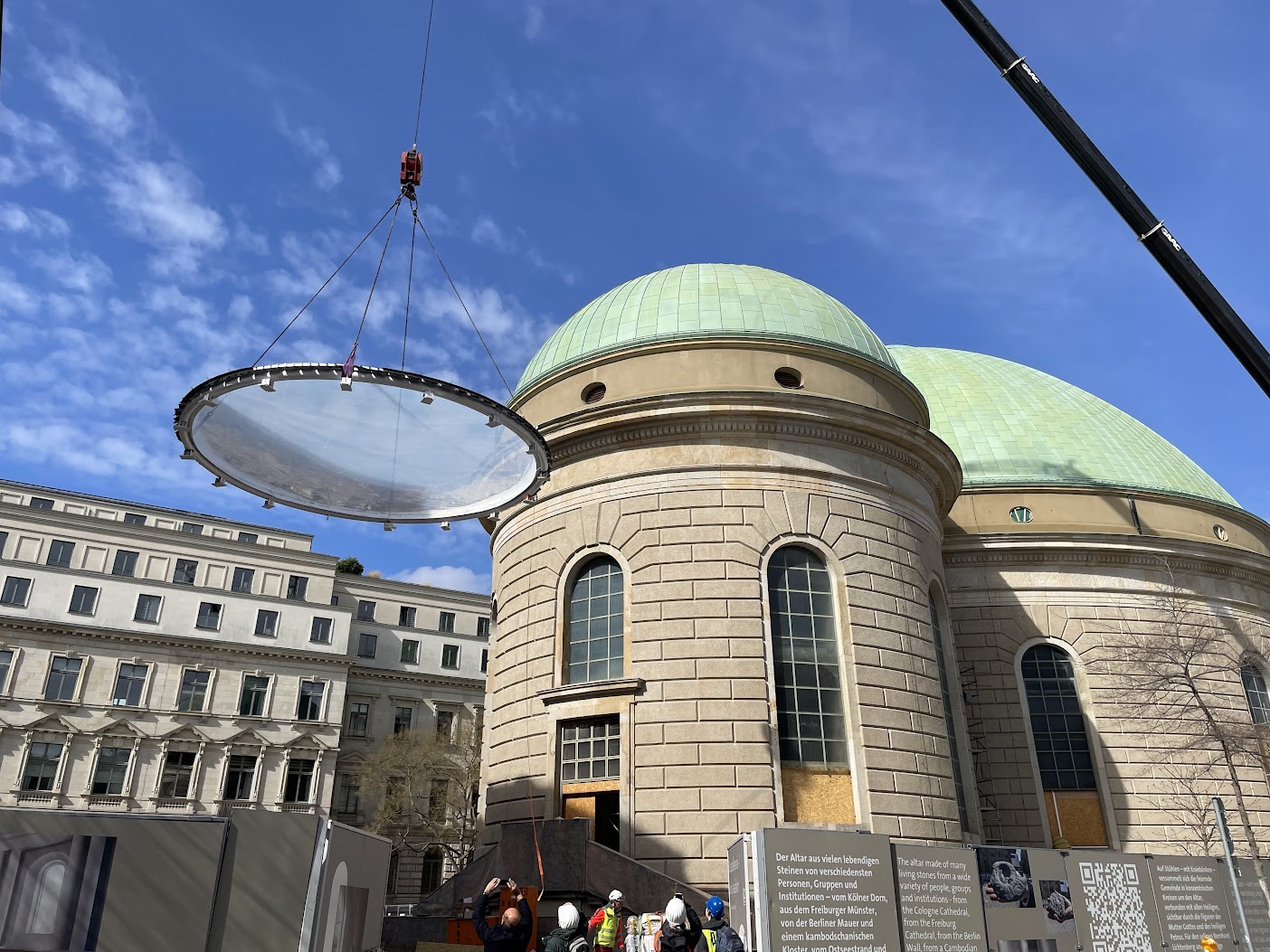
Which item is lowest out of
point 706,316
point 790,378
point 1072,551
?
point 1072,551

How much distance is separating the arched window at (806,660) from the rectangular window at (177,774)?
4429 cm

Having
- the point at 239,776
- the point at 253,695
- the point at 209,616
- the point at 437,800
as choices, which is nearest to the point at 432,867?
the point at 437,800

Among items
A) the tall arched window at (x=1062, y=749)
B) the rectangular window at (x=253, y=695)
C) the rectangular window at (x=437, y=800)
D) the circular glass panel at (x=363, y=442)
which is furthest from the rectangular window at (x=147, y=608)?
the tall arched window at (x=1062, y=749)

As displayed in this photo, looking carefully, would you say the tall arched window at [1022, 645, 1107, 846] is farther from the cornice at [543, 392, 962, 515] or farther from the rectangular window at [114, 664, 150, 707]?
the rectangular window at [114, 664, 150, 707]

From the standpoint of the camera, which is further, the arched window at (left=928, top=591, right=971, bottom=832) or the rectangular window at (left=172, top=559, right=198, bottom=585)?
the rectangular window at (left=172, top=559, right=198, bottom=585)

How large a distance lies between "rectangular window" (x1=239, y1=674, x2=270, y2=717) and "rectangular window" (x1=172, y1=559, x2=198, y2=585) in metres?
7.14

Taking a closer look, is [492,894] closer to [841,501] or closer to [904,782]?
[904,782]

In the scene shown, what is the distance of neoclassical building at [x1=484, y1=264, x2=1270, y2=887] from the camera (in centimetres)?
2323

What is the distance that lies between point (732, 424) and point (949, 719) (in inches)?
417

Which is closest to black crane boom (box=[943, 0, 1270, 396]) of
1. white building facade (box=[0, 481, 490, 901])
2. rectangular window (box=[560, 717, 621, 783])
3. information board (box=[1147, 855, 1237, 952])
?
information board (box=[1147, 855, 1237, 952])

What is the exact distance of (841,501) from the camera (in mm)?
26047

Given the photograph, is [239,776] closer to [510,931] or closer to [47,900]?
[510,931]

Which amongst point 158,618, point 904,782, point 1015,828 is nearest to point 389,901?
point 158,618

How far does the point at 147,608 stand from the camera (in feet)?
189
